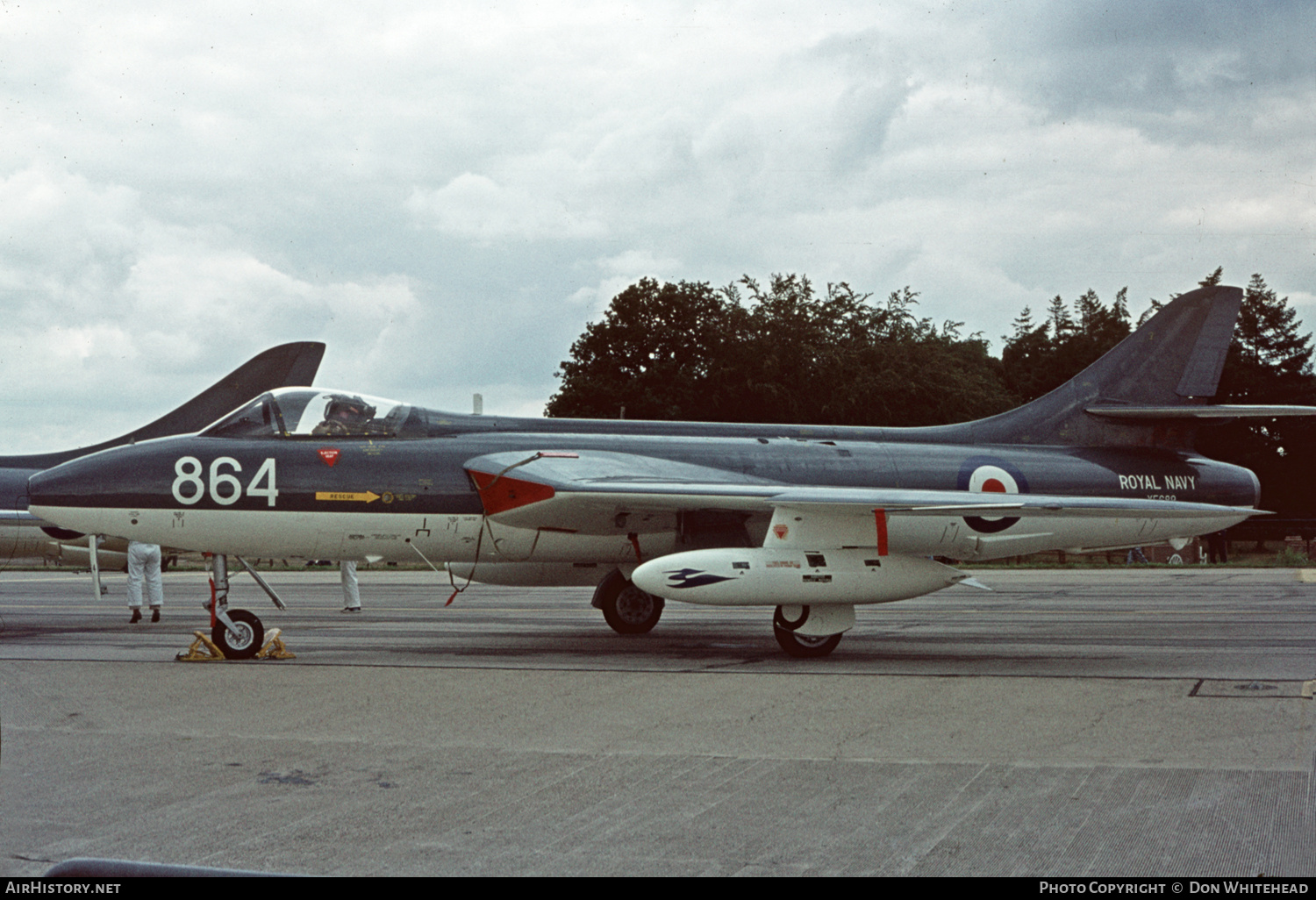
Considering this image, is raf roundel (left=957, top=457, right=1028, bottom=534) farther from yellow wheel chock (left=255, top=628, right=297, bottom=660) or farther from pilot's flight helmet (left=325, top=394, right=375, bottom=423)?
yellow wheel chock (left=255, top=628, right=297, bottom=660)

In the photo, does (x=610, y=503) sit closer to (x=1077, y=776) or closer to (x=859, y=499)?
(x=859, y=499)

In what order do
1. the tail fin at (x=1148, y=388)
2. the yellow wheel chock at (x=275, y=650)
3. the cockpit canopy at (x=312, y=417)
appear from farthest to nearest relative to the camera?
the tail fin at (x=1148, y=388), the cockpit canopy at (x=312, y=417), the yellow wheel chock at (x=275, y=650)

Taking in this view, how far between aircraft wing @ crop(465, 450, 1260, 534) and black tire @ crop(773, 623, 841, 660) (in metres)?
1.35

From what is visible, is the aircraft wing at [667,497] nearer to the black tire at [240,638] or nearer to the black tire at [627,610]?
the black tire at [627,610]

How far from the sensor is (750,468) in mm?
14609

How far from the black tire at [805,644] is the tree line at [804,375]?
114ft

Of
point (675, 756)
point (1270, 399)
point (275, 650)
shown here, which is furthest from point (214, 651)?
point (1270, 399)

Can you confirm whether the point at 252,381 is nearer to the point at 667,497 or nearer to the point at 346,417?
the point at 346,417

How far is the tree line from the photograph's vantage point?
160 feet

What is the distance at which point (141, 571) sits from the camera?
1889 centimetres

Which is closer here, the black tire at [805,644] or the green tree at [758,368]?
the black tire at [805,644]

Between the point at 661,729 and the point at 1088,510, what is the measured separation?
5.94m

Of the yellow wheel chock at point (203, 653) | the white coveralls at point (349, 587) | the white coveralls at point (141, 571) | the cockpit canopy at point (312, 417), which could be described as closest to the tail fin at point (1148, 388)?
the cockpit canopy at point (312, 417)

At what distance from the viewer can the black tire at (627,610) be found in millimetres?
15750
